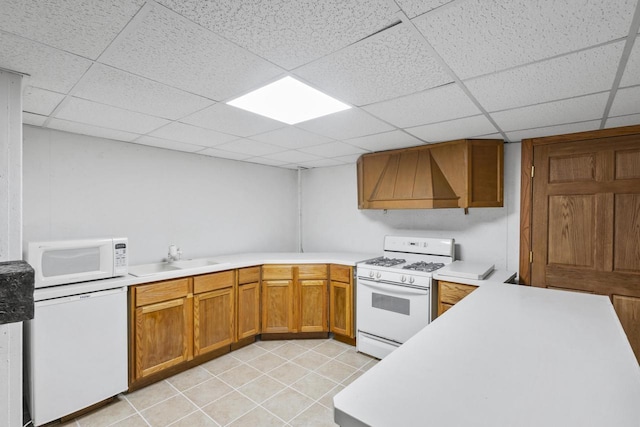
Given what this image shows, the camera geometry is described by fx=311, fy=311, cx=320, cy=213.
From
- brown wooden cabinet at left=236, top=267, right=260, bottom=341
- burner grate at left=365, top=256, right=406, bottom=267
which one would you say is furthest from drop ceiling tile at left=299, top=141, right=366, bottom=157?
brown wooden cabinet at left=236, top=267, right=260, bottom=341

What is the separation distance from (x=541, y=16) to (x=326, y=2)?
2.49ft

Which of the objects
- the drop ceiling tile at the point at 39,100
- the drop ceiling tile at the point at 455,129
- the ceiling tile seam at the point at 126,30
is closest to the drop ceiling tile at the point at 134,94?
the ceiling tile seam at the point at 126,30

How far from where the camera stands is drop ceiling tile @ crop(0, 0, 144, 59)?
105cm

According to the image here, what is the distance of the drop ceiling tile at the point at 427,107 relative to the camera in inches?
70.5

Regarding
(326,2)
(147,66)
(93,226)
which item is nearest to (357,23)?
(326,2)

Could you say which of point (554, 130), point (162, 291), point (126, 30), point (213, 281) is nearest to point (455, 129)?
point (554, 130)

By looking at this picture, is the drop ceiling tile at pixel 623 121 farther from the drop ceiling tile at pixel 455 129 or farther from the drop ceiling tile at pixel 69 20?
the drop ceiling tile at pixel 69 20

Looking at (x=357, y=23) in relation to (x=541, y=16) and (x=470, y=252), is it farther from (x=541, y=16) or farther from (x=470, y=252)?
(x=470, y=252)

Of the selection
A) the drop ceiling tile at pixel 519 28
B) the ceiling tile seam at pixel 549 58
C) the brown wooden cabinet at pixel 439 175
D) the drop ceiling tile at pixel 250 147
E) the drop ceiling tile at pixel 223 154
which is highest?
the drop ceiling tile at pixel 519 28

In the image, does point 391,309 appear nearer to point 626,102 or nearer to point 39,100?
point 626,102

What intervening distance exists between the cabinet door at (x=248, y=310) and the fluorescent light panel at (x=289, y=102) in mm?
1920

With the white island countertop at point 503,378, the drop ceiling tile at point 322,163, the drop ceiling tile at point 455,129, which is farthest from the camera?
the drop ceiling tile at point 322,163

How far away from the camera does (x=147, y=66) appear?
1475 millimetres

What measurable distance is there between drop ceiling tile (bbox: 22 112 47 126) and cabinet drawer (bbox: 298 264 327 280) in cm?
256
